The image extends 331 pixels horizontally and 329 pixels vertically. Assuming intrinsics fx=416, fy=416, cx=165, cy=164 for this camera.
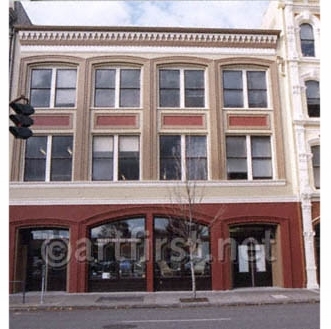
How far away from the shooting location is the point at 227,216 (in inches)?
712

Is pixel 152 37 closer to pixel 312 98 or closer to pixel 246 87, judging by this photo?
pixel 246 87

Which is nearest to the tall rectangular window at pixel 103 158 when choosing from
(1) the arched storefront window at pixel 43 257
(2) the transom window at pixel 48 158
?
(2) the transom window at pixel 48 158

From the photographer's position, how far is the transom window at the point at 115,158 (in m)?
18.5

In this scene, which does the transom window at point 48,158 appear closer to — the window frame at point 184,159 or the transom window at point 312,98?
the window frame at point 184,159

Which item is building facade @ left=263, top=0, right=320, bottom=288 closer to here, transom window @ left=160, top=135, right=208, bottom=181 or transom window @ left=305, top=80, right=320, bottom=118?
transom window @ left=305, top=80, right=320, bottom=118

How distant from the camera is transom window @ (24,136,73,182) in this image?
60.2 feet

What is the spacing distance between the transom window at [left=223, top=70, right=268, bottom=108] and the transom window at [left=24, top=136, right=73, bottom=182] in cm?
773

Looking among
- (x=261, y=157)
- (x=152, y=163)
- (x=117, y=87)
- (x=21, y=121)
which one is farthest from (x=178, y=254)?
(x=21, y=121)

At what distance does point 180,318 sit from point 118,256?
22.9 feet

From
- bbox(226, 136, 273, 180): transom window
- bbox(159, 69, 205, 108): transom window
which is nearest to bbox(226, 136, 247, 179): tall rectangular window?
bbox(226, 136, 273, 180): transom window

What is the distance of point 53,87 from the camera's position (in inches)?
762
